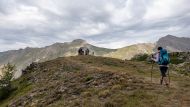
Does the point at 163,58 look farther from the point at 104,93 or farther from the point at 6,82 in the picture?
the point at 6,82

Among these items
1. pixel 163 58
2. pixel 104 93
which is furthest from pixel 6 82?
pixel 163 58

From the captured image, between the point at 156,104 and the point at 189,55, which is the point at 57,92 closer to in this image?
the point at 156,104

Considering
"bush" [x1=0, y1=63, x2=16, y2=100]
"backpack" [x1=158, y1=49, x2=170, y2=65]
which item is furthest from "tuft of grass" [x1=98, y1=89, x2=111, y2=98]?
"bush" [x1=0, y1=63, x2=16, y2=100]

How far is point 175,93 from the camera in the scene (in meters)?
31.2

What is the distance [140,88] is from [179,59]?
2626 inches

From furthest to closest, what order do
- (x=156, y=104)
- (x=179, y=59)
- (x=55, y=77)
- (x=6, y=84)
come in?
(x=179, y=59) → (x=6, y=84) → (x=55, y=77) → (x=156, y=104)

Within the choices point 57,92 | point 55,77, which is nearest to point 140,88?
point 57,92

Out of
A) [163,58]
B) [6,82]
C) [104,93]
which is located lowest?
[6,82]

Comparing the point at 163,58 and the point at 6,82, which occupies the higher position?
the point at 163,58

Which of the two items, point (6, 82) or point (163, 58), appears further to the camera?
point (6, 82)

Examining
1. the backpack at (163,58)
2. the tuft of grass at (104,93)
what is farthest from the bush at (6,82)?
A: the backpack at (163,58)

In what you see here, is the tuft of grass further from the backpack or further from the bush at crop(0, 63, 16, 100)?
the bush at crop(0, 63, 16, 100)

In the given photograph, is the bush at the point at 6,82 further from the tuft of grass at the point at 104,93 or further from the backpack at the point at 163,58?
the backpack at the point at 163,58

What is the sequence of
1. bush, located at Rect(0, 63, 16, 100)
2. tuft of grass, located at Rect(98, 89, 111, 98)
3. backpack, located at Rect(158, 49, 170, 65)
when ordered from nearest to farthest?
tuft of grass, located at Rect(98, 89, 111, 98)
backpack, located at Rect(158, 49, 170, 65)
bush, located at Rect(0, 63, 16, 100)
